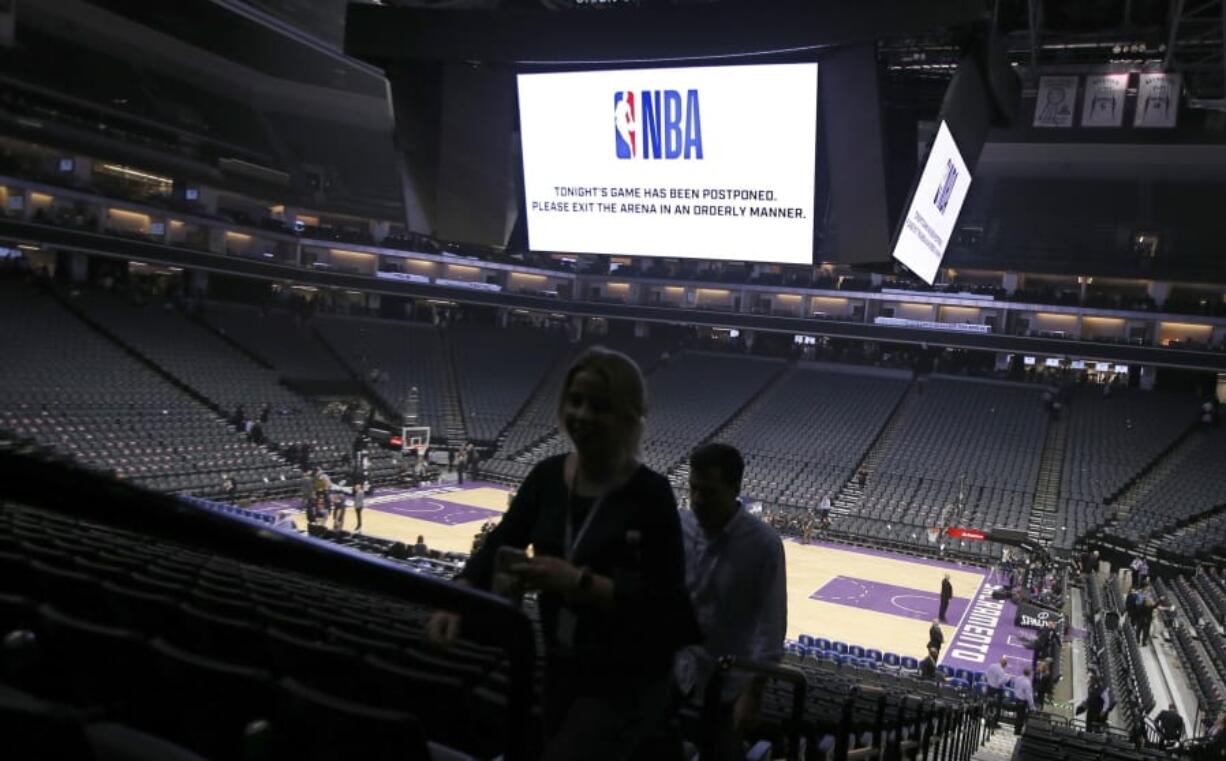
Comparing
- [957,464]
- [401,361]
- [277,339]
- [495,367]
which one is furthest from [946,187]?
[277,339]

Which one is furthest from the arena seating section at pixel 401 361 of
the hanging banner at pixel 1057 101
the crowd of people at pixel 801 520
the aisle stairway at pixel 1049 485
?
the hanging banner at pixel 1057 101

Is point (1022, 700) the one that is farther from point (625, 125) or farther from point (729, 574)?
point (729, 574)

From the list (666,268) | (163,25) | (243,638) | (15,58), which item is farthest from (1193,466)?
(15,58)

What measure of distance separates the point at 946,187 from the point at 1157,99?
11.8 m

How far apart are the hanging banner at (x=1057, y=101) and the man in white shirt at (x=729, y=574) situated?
22.1 meters

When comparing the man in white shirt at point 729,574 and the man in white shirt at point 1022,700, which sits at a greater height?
the man in white shirt at point 729,574

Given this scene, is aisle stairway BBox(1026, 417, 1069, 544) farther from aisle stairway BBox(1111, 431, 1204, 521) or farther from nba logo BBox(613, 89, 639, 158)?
nba logo BBox(613, 89, 639, 158)

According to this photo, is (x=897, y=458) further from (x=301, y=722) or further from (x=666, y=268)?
(x=301, y=722)

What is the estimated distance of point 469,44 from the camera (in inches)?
522

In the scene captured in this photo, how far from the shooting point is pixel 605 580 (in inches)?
72.8

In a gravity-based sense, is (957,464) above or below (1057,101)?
below

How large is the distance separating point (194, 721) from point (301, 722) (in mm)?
425

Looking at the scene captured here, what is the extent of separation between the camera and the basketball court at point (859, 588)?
16.5 meters

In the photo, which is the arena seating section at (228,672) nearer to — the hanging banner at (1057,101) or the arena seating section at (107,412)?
the arena seating section at (107,412)
